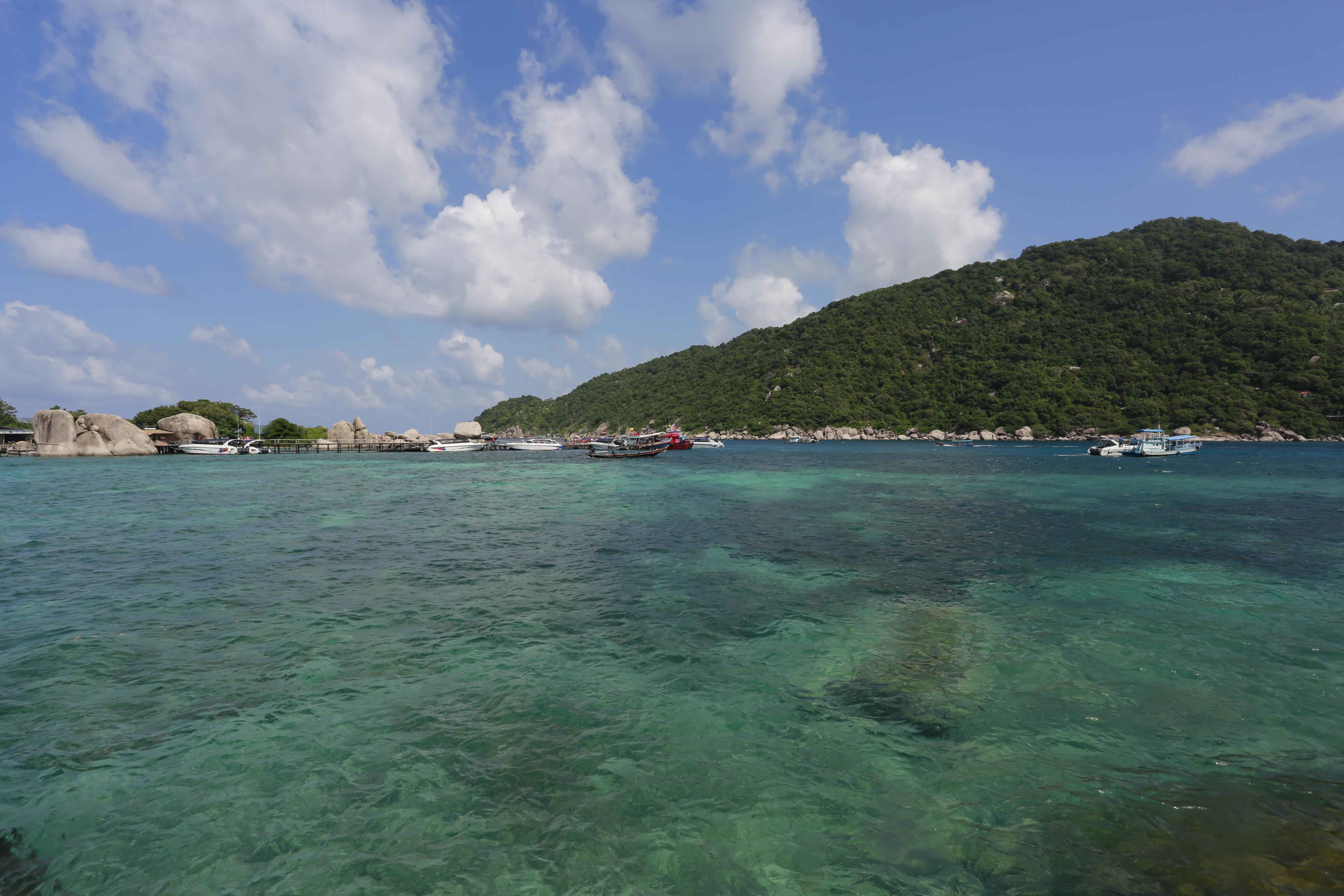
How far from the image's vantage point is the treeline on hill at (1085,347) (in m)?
105

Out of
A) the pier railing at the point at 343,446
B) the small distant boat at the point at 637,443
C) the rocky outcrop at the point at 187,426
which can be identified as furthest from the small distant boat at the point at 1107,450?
the rocky outcrop at the point at 187,426

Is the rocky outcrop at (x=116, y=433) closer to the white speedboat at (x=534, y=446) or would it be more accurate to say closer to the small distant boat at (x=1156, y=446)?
the white speedboat at (x=534, y=446)

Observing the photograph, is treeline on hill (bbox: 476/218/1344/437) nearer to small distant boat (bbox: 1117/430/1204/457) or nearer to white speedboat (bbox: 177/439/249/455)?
small distant boat (bbox: 1117/430/1204/457)

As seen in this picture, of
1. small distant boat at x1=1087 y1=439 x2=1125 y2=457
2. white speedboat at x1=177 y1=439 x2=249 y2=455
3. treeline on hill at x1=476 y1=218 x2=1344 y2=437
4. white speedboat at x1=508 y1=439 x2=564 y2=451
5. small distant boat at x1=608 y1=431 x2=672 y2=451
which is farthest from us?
treeline on hill at x1=476 y1=218 x2=1344 y2=437

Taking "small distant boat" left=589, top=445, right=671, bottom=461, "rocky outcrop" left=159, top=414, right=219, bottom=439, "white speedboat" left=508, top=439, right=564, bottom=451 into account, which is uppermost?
"rocky outcrop" left=159, top=414, right=219, bottom=439

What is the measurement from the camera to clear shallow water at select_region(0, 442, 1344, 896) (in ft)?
15.5

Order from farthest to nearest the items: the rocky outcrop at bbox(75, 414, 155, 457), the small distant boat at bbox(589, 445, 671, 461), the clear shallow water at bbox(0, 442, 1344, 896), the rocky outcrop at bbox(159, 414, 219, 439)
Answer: the rocky outcrop at bbox(159, 414, 219, 439) < the small distant boat at bbox(589, 445, 671, 461) < the rocky outcrop at bbox(75, 414, 155, 457) < the clear shallow water at bbox(0, 442, 1344, 896)

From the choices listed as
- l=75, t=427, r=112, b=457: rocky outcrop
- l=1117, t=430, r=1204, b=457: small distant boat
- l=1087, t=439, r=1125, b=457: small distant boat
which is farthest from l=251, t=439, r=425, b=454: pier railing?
l=1117, t=430, r=1204, b=457: small distant boat

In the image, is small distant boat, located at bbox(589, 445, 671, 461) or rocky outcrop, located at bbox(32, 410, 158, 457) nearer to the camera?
rocky outcrop, located at bbox(32, 410, 158, 457)

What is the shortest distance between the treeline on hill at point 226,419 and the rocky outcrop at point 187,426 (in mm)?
3008

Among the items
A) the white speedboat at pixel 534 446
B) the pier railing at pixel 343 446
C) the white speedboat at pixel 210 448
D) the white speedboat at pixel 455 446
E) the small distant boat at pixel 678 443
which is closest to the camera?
the white speedboat at pixel 210 448

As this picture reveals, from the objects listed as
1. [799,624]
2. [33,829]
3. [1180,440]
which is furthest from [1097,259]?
[33,829]

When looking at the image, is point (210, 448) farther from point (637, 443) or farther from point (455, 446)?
point (637, 443)

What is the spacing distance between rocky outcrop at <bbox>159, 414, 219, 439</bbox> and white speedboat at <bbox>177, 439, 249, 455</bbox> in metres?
1.06
